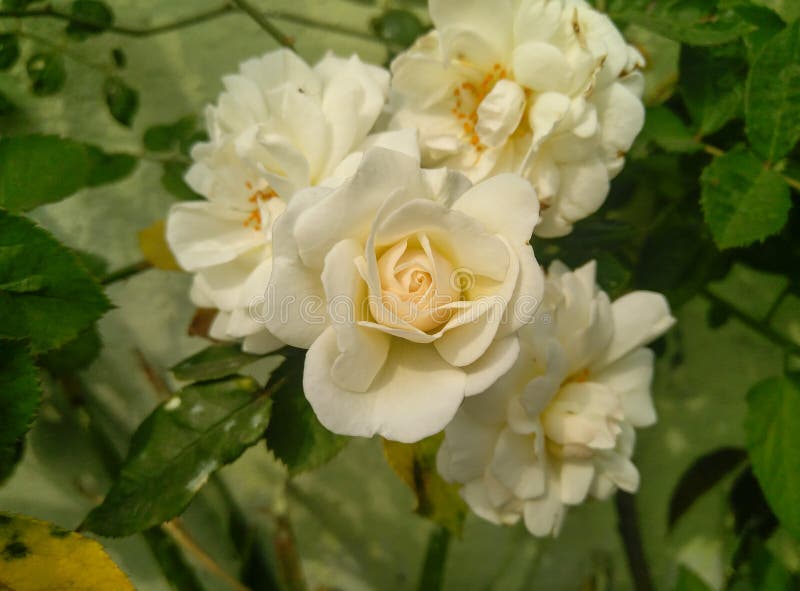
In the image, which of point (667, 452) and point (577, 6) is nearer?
point (577, 6)

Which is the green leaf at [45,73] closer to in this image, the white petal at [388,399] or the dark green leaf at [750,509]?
the white petal at [388,399]

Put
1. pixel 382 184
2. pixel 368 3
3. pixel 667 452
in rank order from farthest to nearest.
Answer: pixel 667 452
pixel 368 3
pixel 382 184

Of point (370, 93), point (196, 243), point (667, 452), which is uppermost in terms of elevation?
point (370, 93)

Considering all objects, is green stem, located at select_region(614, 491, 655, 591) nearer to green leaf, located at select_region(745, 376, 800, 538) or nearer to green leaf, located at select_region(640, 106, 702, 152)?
green leaf, located at select_region(745, 376, 800, 538)

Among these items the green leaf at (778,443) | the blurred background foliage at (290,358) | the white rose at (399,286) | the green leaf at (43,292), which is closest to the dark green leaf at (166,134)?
the blurred background foliage at (290,358)

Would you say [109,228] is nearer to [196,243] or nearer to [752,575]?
[196,243]

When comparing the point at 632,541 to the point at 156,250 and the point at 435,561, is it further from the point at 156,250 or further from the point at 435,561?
the point at 156,250

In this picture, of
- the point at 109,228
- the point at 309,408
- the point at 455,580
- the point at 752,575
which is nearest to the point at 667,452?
the point at 752,575

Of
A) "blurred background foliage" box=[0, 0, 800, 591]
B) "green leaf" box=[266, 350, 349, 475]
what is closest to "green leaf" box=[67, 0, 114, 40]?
"blurred background foliage" box=[0, 0, 800, 591]
